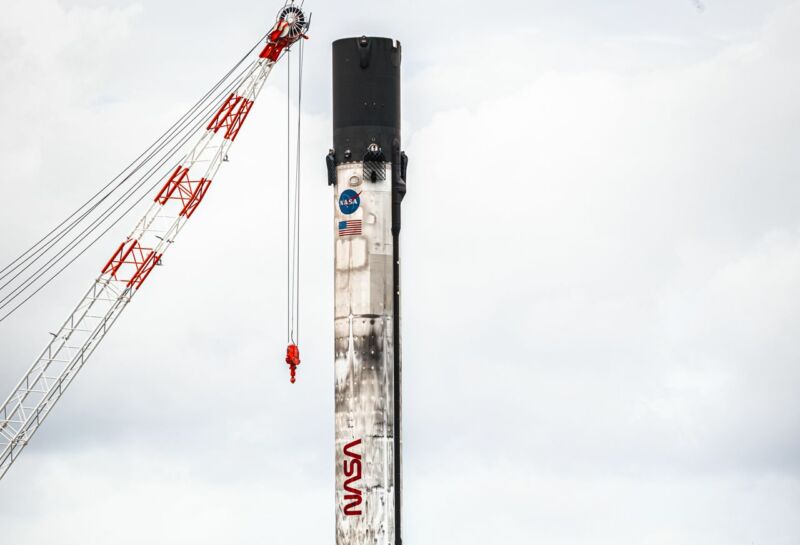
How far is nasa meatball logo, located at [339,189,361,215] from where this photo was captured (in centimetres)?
8931

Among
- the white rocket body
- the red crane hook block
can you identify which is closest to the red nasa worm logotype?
the white rocket body

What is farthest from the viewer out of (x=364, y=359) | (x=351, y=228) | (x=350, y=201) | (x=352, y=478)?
(x=350, y=201)

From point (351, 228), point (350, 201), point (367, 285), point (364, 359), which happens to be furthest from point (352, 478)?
point (350, 201)

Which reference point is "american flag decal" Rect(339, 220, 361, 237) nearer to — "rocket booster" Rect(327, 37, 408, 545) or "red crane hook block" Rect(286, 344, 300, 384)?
"rocket booster" Rect(327, 37, 408, 545)

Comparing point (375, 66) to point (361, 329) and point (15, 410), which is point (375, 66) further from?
point (15, 410)

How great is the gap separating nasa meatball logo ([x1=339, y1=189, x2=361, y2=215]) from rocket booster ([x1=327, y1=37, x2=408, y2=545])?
5cm

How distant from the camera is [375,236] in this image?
293 ft

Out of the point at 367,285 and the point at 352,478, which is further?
the point at 367,285

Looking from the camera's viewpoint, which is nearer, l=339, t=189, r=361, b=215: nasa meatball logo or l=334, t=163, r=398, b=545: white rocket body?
l=334, t=163, r=398, b=545: white rocket body

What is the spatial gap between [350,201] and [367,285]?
178 inches

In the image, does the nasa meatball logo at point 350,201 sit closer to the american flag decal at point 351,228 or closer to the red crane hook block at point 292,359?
the american flag decal at point 351,228

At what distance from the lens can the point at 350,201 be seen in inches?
3521

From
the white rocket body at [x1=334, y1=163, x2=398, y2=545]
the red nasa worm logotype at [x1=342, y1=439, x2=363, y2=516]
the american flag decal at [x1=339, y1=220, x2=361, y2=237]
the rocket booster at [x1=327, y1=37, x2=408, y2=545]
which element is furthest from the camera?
the american flag decal at [x1=339, y1=220, x2=361, y2=237]

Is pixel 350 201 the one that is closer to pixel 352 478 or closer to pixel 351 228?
pixel 351 228
